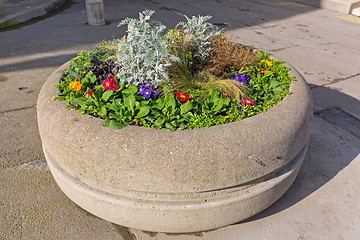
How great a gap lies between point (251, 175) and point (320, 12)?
30.3ft

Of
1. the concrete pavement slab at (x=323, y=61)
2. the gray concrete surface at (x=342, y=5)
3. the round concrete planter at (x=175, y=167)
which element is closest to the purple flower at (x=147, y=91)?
the round concrete planter at (x=175, y=167)

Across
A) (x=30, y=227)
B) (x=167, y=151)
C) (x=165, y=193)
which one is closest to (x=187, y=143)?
(x=167, y=151)

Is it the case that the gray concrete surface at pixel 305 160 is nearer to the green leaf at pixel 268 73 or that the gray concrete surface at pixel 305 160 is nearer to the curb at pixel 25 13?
the curb at pixel 25 13

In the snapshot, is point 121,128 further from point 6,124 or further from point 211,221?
point 6,124

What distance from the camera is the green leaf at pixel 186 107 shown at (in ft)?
8.25

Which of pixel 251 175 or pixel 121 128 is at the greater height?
pixel 121 128

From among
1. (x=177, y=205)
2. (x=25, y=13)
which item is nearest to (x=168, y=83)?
(x=177, y=205)

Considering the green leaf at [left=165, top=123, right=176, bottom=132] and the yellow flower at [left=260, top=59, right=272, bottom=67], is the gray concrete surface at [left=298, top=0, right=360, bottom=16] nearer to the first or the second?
the yellow flower at [left=260, top=59, right=272, bottom=67]

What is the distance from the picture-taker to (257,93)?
117 inches

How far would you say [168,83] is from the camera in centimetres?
286

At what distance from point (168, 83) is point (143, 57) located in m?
0.32

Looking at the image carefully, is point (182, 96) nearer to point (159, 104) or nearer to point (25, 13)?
point (159, 104)

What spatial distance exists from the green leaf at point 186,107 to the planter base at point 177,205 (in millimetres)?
651

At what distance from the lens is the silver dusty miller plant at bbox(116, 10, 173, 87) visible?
8.84 feet
